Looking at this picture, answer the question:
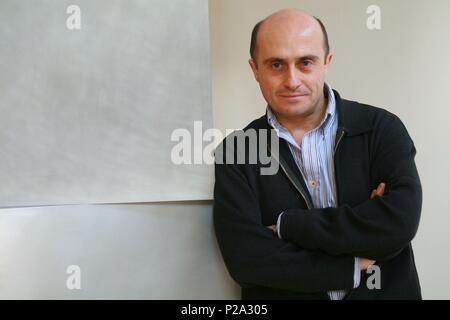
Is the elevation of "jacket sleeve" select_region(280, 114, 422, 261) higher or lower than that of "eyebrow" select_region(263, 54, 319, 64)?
lower

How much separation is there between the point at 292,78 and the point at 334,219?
0.28 m

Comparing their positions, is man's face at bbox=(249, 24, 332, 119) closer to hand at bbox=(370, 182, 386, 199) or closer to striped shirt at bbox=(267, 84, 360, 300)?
striped shirt at bbox=(267, 84, 360, 300)

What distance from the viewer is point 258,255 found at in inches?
38.2

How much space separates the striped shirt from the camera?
104 cm

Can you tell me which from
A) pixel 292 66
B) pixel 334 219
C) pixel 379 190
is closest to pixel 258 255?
pixel 334 219

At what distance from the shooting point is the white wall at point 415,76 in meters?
1.92

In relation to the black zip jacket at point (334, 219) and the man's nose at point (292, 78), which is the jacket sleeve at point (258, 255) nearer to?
the black zip jacket at point (334, 219)

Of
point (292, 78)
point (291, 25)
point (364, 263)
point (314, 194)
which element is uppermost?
point (291, 25)

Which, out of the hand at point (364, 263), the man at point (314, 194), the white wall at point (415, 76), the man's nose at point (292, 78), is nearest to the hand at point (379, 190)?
the man at point (314, 194)

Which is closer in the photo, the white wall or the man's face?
the man's face

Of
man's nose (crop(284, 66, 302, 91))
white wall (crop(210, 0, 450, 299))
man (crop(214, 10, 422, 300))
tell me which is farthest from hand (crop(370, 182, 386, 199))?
white wall (crop(210, 0, 450, 299))

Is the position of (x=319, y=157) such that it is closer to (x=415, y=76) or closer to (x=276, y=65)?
(x=276, y=65)

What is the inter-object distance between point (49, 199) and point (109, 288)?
0.22 metres

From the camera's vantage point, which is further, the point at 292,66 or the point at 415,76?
the point at 415,76
